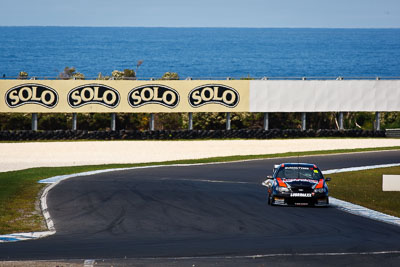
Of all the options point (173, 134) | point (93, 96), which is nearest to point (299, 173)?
point (173, 134)


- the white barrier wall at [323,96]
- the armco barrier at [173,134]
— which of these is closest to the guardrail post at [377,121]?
the white barrier wall at [323,96]

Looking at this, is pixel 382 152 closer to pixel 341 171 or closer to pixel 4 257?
pixel 341 171

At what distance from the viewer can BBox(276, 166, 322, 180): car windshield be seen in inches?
932

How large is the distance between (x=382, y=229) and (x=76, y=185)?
50.6ft

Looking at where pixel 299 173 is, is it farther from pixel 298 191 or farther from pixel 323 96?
pixel 323 96

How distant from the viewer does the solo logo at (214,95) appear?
211 ft

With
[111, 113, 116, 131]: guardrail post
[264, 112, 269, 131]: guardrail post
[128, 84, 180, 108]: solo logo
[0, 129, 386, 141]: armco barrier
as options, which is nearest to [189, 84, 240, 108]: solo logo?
[128, 84, 180, 108]: solo logo

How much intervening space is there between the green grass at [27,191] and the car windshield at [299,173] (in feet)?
11.9

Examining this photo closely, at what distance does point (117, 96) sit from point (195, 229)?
4636 cm

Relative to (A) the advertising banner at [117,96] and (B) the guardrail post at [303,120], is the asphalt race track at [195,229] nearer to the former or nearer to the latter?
(A) the advertising banner at [117,96]

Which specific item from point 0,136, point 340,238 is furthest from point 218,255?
point 0,136

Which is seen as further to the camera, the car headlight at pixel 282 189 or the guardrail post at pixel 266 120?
the guardrail post at pixel 266 120

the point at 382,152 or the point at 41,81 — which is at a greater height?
the point at 41,81

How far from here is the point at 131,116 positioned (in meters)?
67.6
